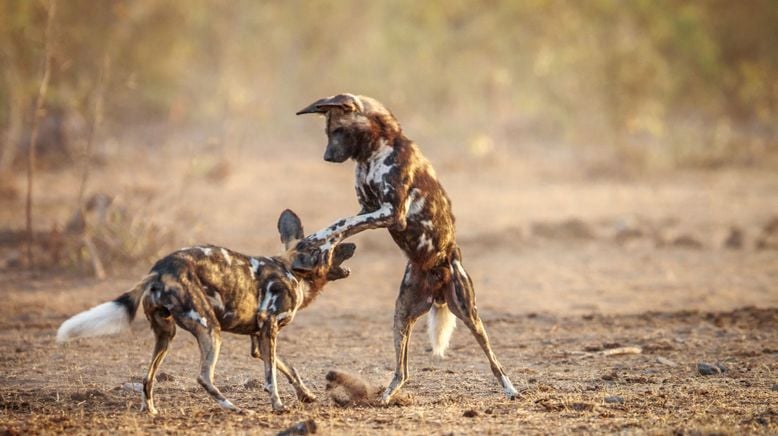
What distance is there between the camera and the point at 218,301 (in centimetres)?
610

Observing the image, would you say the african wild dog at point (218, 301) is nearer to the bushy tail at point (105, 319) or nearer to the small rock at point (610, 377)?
the bushy tail at point (105, 319)

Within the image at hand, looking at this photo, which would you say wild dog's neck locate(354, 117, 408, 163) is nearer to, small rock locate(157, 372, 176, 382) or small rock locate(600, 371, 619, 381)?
small rock locate(157, 372, 176, 382)

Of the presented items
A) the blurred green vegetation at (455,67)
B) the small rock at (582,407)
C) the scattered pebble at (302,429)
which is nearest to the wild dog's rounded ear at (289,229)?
the scattered pebble at (302,429)

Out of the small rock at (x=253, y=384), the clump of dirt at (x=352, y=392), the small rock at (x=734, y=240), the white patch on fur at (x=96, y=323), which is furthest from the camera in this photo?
the small rock at (x=734, y=240)

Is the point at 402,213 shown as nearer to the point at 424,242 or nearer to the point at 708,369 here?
the point at 424,242

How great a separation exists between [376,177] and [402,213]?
28 cm

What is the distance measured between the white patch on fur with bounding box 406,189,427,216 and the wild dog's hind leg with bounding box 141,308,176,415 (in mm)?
1601

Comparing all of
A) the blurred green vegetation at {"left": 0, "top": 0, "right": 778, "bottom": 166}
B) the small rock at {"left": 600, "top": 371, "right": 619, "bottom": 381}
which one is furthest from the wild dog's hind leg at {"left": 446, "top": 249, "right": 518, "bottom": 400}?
the blurred green vegetation at {"left": 0, "top": 0, "right": 778, "bottom": 166}

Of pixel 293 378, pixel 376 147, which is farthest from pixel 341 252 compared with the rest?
pixel 293 378

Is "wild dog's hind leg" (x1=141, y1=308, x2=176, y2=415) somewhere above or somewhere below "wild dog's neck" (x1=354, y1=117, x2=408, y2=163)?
below

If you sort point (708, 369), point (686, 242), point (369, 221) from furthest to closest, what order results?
1. point (686, 242)
2. point (708, 369)
3. point (369, 221)

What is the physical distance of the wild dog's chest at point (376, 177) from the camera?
6473 millimetres

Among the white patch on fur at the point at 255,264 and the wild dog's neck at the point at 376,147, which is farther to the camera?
the wild dog's neck at the point at 376,147

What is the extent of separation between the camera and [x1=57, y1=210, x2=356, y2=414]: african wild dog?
580cm
